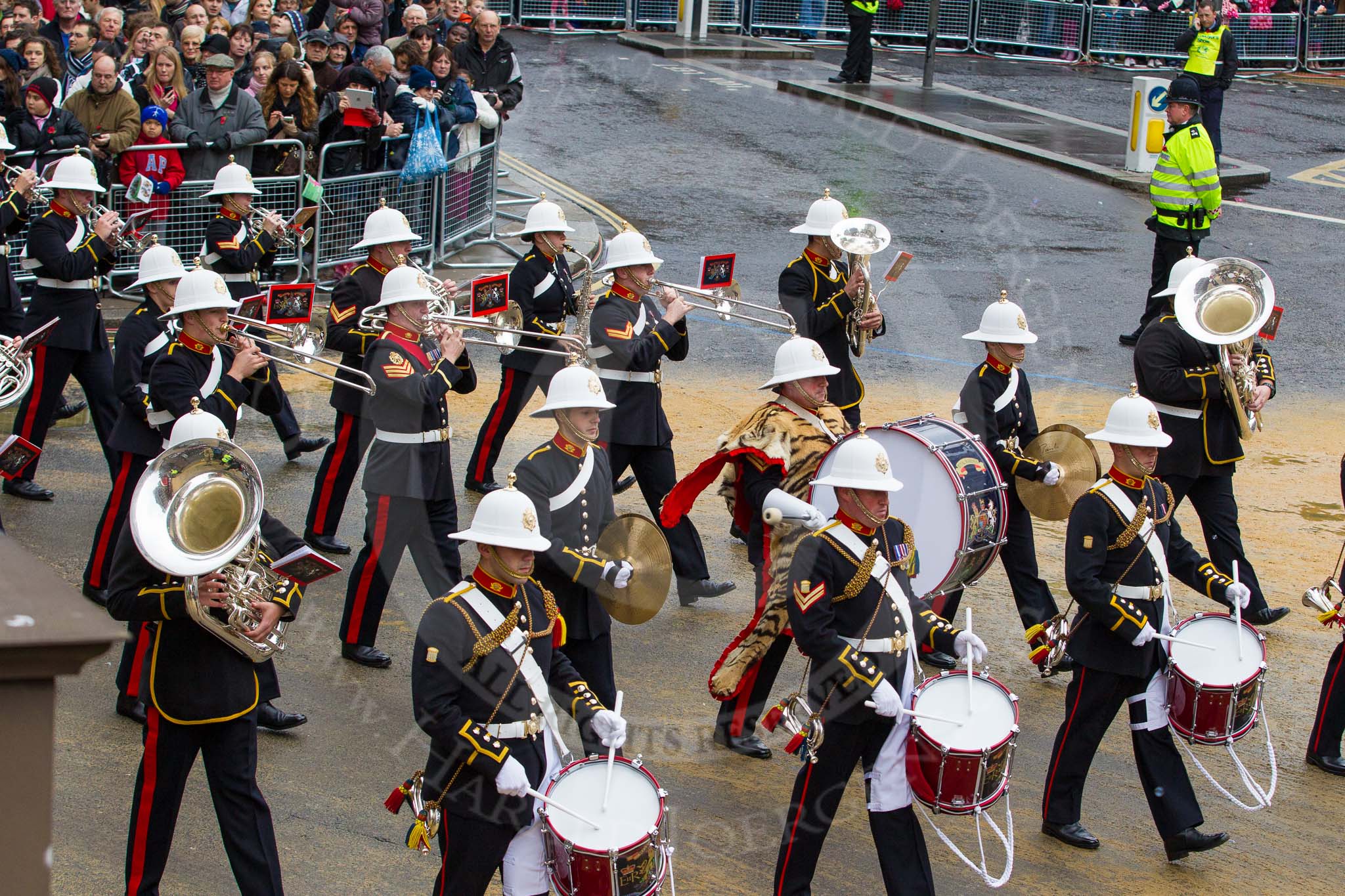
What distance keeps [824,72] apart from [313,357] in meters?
17.4

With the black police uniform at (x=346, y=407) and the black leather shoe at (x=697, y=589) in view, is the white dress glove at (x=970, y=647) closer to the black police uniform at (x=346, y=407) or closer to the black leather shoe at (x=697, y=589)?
the black leather shoe at (x=697, y=589)

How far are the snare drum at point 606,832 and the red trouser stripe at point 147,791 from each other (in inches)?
54.1

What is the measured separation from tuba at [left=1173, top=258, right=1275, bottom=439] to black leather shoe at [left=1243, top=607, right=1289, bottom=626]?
0.94 meters

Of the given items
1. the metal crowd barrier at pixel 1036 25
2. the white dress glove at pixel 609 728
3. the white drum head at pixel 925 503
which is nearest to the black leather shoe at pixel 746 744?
the white drum head at pixel 925 503

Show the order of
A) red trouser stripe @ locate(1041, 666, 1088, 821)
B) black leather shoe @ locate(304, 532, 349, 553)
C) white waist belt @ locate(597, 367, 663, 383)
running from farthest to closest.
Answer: black leather shoe @ locate(304, 532, 349, 553), white waist belt @ locate(597, 367, 663, 383), red trouser stripe @ locate(1041, 666, 1088, 821)

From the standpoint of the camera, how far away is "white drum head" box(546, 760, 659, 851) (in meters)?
5.01

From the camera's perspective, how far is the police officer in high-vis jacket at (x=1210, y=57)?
62.0ft

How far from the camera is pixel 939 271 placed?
15375 mm

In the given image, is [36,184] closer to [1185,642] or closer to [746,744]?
[746,744]

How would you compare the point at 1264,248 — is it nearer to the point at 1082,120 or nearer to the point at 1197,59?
the point at 1197,59

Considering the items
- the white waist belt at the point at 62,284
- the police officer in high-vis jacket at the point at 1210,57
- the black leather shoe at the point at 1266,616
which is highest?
the police officer in high-vis jacket at the point at 1210,57

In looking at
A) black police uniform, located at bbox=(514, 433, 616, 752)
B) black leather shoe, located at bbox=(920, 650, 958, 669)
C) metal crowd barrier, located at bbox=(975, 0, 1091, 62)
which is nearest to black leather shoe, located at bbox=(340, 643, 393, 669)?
black police uniform, located at bbox=(514, 433, 616, 752)

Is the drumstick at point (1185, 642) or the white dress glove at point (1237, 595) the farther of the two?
the white dress glove at point (1237, 595)

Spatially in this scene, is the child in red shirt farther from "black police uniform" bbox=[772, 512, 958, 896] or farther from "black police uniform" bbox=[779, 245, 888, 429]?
"black police uniform" bbox=[772, 512, 958, 896]
